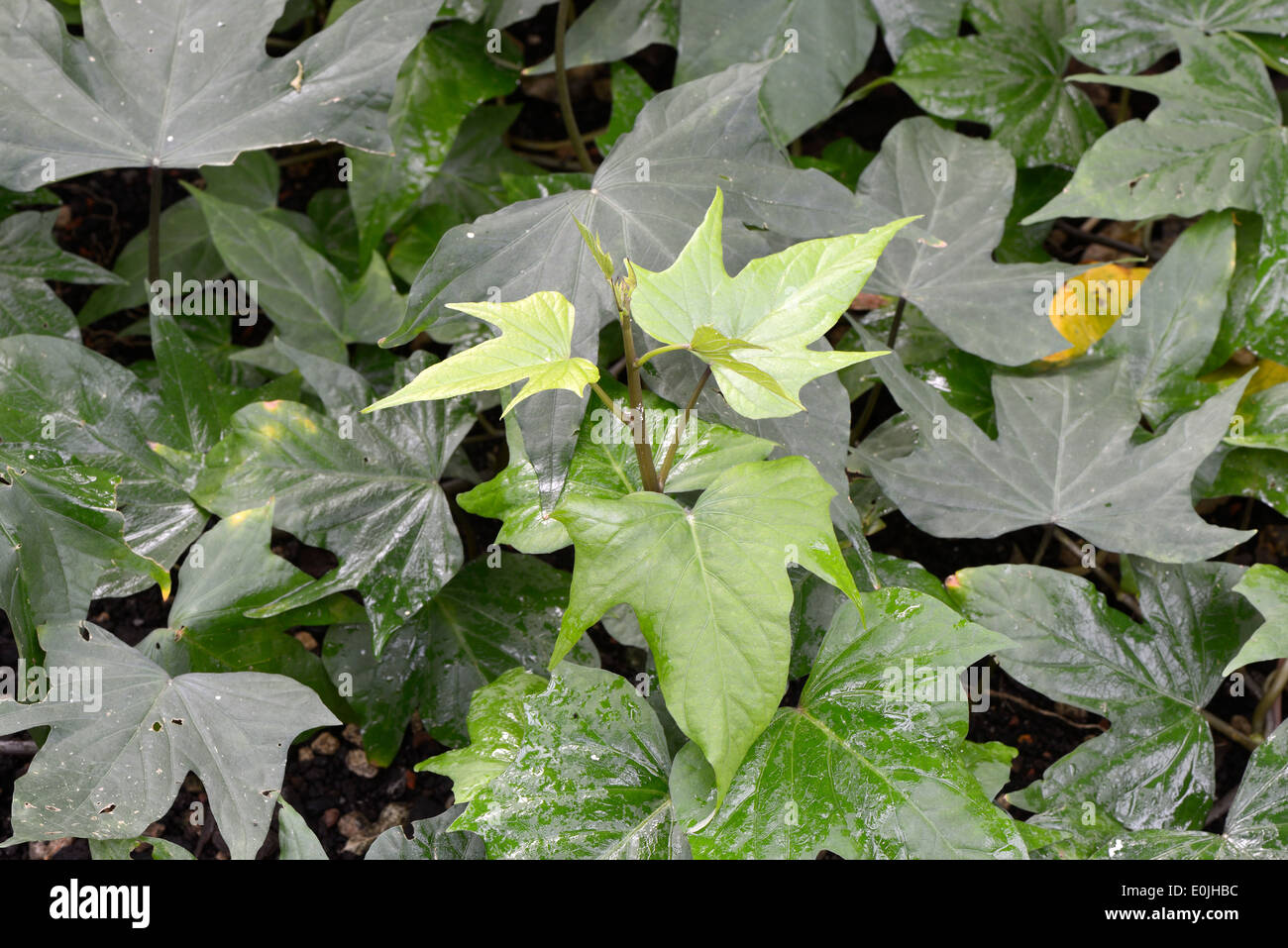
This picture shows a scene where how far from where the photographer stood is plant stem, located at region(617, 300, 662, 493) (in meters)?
1.13

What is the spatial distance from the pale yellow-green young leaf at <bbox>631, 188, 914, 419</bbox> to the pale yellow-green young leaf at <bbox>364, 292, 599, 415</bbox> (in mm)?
102

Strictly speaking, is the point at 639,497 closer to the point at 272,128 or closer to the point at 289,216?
the point at 272,128

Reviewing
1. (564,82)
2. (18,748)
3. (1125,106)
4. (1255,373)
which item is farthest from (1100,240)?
(18,748)

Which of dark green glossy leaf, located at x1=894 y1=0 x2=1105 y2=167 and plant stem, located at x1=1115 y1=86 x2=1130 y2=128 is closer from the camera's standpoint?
dark green glossy leaf, located at x1=894 y1=0 x2=1105 y2=167

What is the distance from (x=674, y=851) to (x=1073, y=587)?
72 centimetres

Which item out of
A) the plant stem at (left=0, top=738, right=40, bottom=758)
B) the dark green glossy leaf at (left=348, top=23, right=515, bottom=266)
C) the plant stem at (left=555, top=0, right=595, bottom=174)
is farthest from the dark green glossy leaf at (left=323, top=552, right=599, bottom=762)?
the plant stem at (left=555, top=0, right=595, bottom=174)

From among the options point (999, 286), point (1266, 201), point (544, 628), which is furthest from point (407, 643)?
point (1266, 201)

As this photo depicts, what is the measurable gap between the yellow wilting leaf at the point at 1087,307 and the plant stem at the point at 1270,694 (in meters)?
0.64

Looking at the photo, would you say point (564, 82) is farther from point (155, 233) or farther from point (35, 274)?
point (35, 274)

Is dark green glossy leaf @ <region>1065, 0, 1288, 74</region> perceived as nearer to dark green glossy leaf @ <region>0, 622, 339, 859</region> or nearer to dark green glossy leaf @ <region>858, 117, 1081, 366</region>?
dark green glossy leaf @ <region>858, 117, 1081, 366</region>

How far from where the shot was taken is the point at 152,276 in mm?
1831

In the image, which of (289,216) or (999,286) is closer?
(999,286)

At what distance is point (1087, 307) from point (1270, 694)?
74cm

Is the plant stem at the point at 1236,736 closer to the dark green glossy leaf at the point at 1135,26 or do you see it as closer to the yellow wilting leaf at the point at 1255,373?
the yellow wilting leaf at the point at 1255,373
